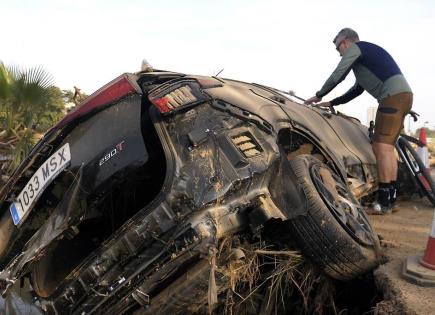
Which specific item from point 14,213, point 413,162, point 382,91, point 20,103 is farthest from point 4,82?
point 413,162

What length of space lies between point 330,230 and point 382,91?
104 inches

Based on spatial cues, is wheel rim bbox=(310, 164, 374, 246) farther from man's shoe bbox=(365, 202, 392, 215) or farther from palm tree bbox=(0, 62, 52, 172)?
palm tree bbox=(0, 62, 52, 172)

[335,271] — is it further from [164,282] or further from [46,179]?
[46,179]

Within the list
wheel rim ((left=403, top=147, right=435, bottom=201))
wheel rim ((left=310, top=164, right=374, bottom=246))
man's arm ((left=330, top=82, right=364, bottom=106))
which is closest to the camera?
wheel rim ((left=310, top=164, right=374, bottom=246))

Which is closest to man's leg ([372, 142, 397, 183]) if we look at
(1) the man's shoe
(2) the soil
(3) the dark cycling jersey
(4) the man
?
(4) the man

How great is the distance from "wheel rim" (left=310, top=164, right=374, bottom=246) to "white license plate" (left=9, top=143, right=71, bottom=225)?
152 cm

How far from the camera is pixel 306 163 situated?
299 centimetres

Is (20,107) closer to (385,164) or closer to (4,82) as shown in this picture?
(4,82)

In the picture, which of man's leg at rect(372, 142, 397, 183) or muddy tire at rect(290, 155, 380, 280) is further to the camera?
man's leg at rect(372, 142, 397, 183)

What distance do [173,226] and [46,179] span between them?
2.97ft

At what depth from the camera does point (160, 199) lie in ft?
7.97

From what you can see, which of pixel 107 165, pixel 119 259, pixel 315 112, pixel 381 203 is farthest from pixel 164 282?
pixel 381 203

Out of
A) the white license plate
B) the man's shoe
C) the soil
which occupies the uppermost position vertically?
the white license plate

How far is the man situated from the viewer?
4645mm
